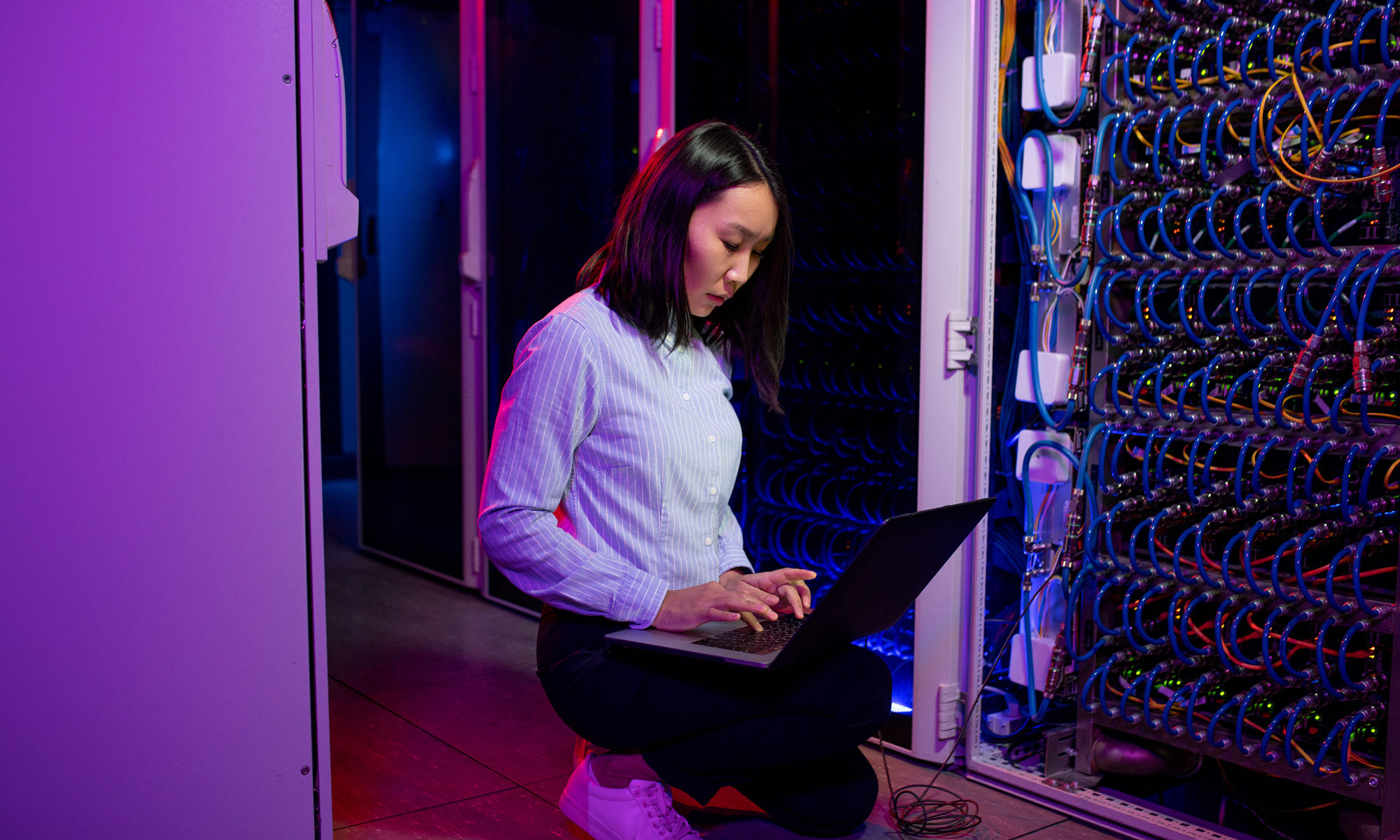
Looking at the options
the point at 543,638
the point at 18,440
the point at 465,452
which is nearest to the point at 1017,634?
the point at 543,638

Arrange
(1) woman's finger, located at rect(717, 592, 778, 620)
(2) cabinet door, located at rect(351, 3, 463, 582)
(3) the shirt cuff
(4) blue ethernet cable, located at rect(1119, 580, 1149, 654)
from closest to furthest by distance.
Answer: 1. (1) woman's finger, located at rect(717, 592, 778, 620)
2. (3) the shirt cuff
3. (4) blue ethernet cable, located at rect(1119, 580, 1149, 654)
4. (2) cabinet door, located at rect(351, 3, 463, 582)

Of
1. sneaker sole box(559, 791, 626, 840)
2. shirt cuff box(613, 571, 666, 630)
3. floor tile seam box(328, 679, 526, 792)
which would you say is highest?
shirt cuff box(613, 571, 666, 630)

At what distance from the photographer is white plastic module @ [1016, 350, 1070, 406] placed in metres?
2.27

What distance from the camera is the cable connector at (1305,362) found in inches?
74.3

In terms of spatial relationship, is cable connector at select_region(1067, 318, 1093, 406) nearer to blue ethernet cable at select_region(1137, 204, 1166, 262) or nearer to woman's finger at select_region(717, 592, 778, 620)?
blue ethernet cable at select_region(1137, 204, 1166, 262)

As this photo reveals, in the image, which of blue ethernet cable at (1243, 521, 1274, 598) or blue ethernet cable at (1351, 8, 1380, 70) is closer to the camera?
blue ethernet cable at (1351, 8, 1380, 70)

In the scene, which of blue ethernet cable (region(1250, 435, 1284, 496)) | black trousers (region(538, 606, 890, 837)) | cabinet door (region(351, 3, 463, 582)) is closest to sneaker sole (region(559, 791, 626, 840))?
black trousers (region(538, 606, 890, 837))

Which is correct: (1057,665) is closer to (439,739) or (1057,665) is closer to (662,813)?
(662,813)

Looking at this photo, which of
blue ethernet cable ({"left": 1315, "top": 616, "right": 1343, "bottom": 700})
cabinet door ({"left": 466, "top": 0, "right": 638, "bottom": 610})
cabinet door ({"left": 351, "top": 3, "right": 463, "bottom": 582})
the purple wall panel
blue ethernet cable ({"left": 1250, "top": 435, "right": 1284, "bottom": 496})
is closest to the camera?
the purple wall panel

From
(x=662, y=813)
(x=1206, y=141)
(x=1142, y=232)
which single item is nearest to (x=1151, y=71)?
(x=1206, y=141)

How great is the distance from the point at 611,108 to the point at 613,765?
7.55 feet

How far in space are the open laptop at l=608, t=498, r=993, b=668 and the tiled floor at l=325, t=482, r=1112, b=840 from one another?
0.55 metres

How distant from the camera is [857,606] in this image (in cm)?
158

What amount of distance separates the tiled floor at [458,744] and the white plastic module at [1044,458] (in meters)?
0.69
